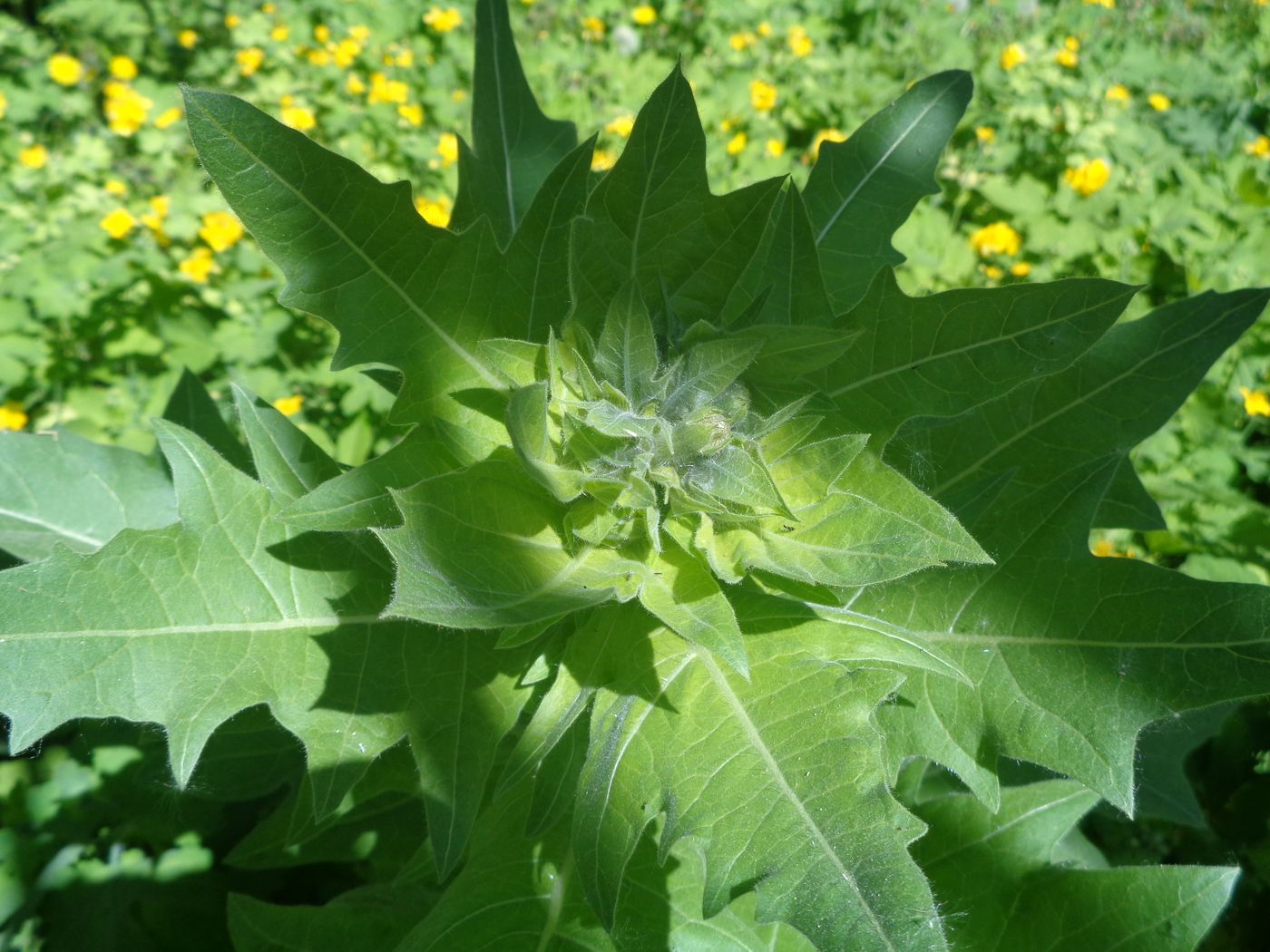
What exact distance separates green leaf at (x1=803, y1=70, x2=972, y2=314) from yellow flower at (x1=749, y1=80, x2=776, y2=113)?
119 inches

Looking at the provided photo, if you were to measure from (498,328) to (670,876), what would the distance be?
1.10 metres

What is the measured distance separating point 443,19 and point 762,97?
1.86 metres

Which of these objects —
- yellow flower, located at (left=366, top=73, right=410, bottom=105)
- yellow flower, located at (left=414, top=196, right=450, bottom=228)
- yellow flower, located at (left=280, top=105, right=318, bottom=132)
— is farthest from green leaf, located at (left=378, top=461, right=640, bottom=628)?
yellow flower, located at (left=366, top=73, right=410, bottom=105)

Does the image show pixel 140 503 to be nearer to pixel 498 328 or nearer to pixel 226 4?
pixel 498 328

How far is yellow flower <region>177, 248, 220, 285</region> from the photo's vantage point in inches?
149

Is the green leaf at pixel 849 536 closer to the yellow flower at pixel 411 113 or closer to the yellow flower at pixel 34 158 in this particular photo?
the yellow flower at pixel 411 113

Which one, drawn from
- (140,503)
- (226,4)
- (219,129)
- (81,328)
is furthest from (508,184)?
(226,4)

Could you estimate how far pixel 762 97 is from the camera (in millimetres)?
4805

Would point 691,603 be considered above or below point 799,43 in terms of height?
below

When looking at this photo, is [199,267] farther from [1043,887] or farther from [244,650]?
[1043,887]

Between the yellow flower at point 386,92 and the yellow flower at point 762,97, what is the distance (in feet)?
5.81

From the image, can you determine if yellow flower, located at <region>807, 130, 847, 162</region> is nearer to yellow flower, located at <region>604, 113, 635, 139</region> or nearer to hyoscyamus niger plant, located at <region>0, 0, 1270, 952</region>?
yellow flower, located at <region>604, 113, 635, 139</region>

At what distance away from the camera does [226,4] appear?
18.4 ft

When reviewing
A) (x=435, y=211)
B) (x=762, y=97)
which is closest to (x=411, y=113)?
(x=435, y=211)
